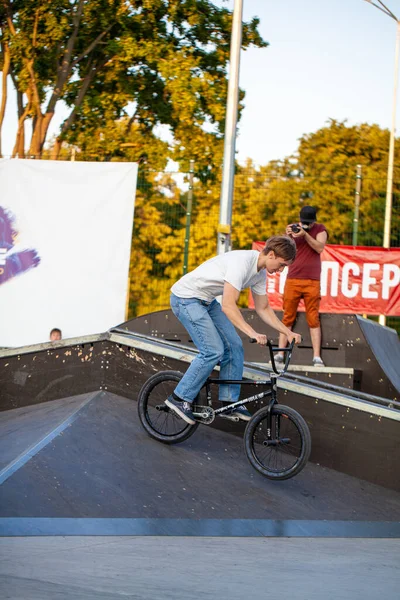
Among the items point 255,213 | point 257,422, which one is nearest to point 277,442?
point 257,422

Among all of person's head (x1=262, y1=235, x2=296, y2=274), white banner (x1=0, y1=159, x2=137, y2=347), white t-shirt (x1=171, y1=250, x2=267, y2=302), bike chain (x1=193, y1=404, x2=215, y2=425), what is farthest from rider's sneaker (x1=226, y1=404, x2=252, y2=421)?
white banner (x1=0, y1=159, x2=137, y2=347)

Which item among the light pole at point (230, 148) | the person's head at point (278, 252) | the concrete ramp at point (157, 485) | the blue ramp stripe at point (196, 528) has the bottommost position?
the blue ramp stripe at point (196, 528)

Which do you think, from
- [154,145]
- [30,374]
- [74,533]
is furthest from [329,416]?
[154,145]

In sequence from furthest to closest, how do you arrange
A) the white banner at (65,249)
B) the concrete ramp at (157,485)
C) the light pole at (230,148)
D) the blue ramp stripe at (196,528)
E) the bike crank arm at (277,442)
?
Answer: 1. the light pole at (230,148)
2. the white banner at (65,249)
3. the bike crank arm at (277,442)
4. the concrete ramp at (157,485)
5. the blue ramp stripe at (196,528)

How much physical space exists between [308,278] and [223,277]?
284cm

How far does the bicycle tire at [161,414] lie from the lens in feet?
21.0

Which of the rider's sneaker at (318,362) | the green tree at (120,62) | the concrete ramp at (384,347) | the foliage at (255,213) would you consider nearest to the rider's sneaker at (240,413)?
the rider's sneaker at (318,362)

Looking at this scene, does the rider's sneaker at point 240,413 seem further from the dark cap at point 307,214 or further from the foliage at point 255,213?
the foliage at point 255,213

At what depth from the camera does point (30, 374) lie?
25.6 ft

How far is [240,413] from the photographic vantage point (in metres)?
6.35

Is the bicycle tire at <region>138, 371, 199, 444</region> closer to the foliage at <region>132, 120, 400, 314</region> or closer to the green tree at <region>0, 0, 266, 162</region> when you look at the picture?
the foliage at <region>132, 120, 400, 314</region>

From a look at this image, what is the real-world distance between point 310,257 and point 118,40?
15.3m

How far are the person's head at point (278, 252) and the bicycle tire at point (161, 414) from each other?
1.27 meters

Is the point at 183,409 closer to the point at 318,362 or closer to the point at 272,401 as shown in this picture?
the point at 272,401
